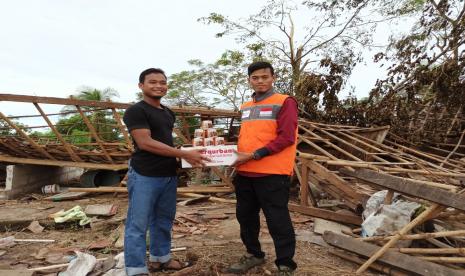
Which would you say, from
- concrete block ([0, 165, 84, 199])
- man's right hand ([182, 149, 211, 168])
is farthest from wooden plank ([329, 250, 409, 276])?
concrete block ([0, 165, 84, 199])

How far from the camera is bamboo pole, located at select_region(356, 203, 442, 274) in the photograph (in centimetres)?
299

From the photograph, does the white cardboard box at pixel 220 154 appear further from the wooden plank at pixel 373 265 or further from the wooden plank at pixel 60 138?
the wooden plank at pixel 60 138

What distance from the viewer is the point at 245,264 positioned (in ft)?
10.7

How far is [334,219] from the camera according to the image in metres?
4.66

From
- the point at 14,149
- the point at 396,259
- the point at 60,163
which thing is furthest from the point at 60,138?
the point at 396,259

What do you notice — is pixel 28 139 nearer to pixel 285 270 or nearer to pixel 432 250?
pixel 285 270

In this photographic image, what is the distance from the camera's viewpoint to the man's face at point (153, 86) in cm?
304

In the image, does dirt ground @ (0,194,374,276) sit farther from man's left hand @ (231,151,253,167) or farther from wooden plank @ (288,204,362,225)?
man's left hand @ (231,151,253,167)

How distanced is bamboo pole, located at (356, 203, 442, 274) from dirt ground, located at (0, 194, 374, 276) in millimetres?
155

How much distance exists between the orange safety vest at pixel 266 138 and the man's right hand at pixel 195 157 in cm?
35

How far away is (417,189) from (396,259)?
653 millimetres

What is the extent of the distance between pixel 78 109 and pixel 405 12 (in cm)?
1356

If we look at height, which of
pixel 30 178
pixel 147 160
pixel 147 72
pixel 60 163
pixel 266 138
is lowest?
pixel 30 178

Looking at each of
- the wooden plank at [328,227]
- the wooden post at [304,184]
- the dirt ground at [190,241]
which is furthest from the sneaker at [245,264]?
the wooden post at [304,184]
